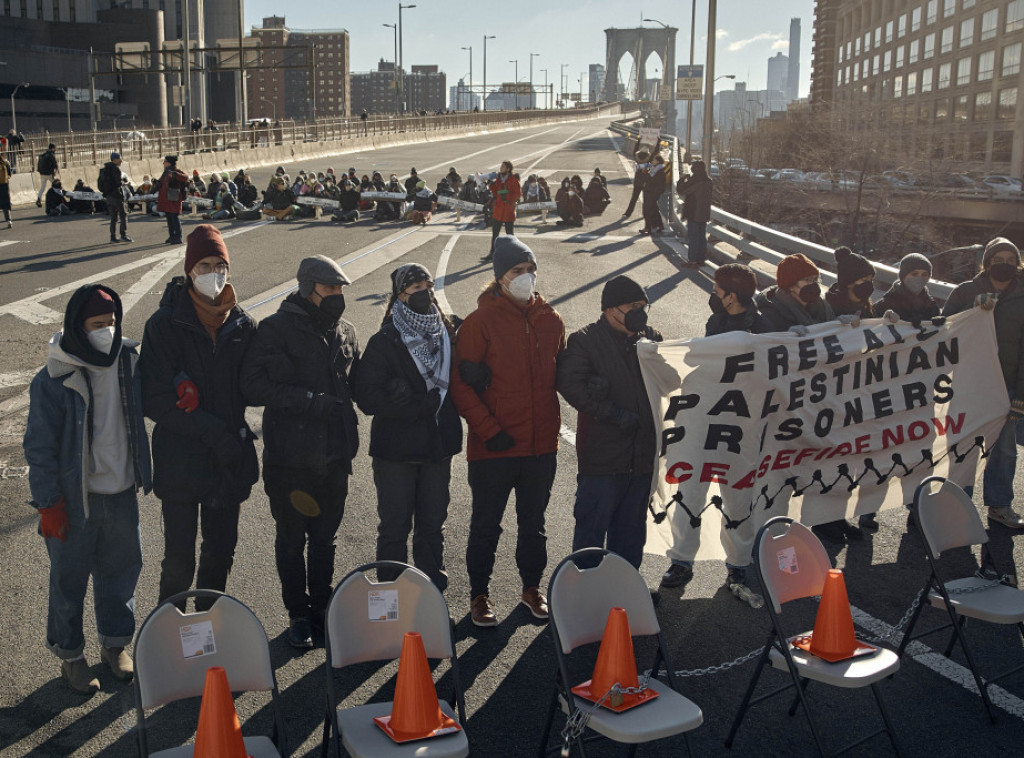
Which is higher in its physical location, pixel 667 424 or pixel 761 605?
pixel 667 424

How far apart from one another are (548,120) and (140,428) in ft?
398

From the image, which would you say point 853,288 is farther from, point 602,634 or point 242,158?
point 242,158

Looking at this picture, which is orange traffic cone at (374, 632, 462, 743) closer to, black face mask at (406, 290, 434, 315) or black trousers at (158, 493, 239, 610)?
black trousers at (158, 493, 239, 610)

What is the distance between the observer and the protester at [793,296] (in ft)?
23.1

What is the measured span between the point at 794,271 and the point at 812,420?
3.56ft

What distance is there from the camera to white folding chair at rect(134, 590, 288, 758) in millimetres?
4074

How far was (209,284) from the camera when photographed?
5.27 metres

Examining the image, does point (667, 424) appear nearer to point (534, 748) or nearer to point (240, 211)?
point (534, 748)

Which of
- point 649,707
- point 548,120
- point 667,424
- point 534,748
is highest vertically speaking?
point 548,120

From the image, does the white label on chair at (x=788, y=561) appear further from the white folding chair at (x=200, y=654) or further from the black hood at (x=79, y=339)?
the black hood at (x=79, y=339)

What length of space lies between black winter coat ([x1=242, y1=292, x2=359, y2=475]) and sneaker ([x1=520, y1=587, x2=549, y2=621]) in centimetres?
139

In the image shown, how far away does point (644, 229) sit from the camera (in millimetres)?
26766

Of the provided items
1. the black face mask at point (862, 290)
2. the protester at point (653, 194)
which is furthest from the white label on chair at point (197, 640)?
the protester at point (653, 194)

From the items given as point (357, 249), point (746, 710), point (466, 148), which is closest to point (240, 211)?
point (357, 249)
